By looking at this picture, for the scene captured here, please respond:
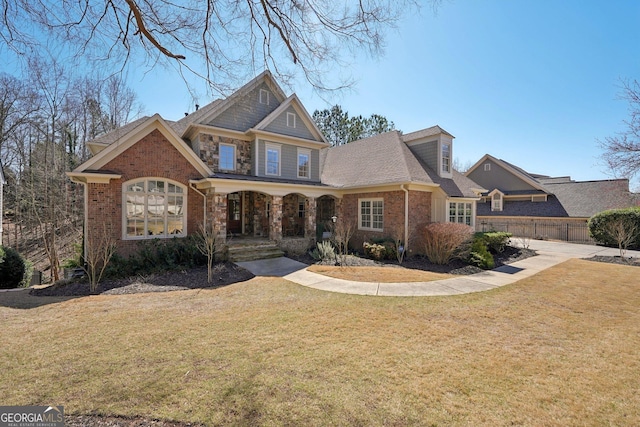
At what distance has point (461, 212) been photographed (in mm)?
15312

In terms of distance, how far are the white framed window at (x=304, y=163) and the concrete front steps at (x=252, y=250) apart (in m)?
4.97

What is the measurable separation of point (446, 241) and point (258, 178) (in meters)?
9.25

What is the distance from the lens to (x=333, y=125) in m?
35.3

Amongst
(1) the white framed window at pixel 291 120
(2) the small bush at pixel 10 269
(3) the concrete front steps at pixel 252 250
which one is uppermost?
(1) the white framed window at pixel 291 120

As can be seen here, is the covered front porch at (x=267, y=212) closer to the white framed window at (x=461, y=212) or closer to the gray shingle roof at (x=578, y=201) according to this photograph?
the white framed window at (x=461, y=212)

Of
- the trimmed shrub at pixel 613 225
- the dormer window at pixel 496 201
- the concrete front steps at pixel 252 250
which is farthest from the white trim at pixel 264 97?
the dormer window at pixel 496 201

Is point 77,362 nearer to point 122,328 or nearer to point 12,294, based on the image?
point 122,328

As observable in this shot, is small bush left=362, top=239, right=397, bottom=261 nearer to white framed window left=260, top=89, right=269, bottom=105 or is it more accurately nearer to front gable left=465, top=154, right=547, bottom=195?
white framed window left=260, top=89, right=269, bottom=105

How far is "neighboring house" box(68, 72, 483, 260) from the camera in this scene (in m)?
10.8

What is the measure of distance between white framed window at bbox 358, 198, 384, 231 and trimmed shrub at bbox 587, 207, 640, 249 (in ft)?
46.5

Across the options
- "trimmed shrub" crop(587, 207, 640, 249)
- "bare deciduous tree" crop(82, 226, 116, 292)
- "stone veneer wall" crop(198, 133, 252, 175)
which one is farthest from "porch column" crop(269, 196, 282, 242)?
"trimmed shrub" crop(587, 207, 640, 249)

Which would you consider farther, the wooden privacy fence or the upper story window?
the wooden privacy fence

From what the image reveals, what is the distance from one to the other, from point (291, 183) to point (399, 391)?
11.7 metres

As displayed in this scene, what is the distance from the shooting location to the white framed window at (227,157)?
559 inches
